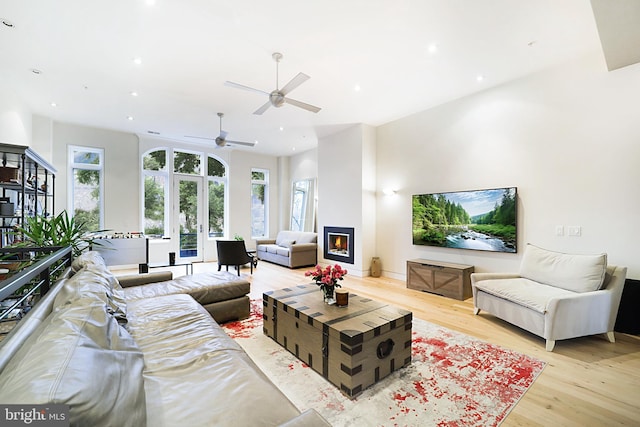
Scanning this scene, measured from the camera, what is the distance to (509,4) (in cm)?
258

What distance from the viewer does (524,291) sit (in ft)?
10.1

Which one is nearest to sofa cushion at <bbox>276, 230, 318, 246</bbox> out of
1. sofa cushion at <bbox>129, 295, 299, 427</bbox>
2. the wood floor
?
the wood floor

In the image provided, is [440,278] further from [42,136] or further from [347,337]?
[42,136]

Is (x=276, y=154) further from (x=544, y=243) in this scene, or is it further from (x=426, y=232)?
(x=544, y=243)

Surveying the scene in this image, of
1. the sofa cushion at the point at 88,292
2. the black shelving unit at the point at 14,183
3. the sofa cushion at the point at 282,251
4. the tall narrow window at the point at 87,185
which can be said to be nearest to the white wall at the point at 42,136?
the tall narrow window at the point at 87,185

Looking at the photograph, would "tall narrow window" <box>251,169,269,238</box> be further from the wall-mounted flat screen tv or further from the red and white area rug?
the red and white area rug

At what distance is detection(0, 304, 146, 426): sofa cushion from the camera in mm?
659

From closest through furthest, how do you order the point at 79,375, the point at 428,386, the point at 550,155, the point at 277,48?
the point at 79,375 < the point at 428,386 < the point at 277,48 < the point at 550,155

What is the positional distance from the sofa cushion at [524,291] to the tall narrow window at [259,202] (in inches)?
263

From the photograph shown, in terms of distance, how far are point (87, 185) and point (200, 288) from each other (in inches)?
214

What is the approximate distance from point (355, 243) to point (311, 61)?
143 inches

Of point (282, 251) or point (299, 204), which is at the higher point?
point (299, 204)

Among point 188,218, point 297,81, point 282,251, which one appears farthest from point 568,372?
point 188,218

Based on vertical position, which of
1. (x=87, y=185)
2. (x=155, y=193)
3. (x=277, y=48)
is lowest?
(x=155, y=193)
